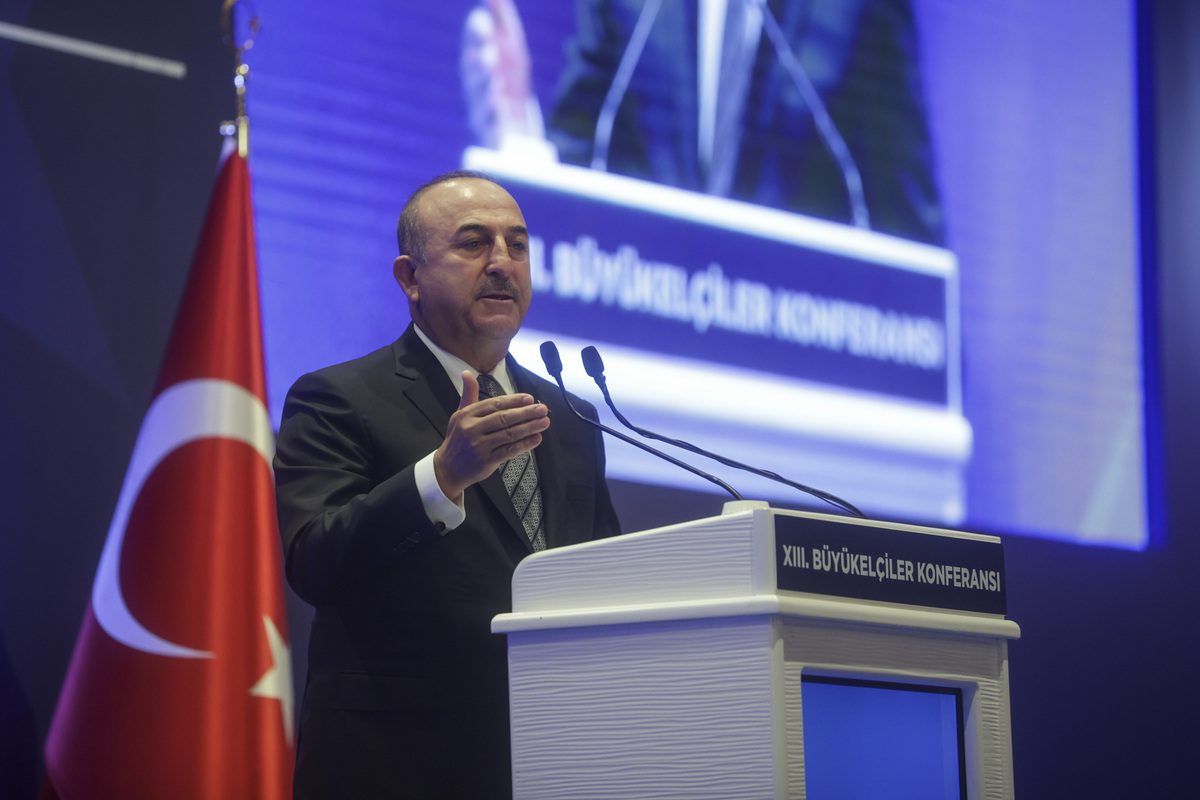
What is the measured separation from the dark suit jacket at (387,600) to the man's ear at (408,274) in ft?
0.69

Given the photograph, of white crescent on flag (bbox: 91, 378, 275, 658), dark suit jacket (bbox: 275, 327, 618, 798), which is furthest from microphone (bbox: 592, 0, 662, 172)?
dark suit jacket (bbox: 275, 327, 618, 798)

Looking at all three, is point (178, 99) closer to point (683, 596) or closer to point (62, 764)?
point (62, 764)

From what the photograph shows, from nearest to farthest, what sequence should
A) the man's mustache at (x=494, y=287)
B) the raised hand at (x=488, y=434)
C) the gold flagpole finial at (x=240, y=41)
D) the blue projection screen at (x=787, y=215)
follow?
the raised hand at (x=488, y=434), the man's mustache at (x=494, y=287), the gold flagpole finial at (x=240, y=41), the blue projection screen at (x=787, y=215)

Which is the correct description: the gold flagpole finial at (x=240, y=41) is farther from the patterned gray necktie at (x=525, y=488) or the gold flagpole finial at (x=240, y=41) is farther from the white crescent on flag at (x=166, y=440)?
the patterned gray necktie at (x=525, y=488)

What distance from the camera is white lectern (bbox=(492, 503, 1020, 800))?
154 cm

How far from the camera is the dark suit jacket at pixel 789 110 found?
12.8 feet

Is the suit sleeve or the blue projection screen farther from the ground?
the blue projection screen

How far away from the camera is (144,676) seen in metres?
2.72

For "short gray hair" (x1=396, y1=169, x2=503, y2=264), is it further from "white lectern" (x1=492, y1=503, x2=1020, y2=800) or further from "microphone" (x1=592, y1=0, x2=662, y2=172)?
"microphone" (x1=592, y1=0, x2=662, y2=172)

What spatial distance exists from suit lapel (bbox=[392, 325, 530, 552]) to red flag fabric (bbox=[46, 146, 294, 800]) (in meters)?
0.78

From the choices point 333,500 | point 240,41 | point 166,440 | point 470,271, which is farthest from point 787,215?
point 333,500

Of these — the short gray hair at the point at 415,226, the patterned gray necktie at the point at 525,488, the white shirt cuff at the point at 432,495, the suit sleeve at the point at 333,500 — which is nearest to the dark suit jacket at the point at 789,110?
the short gray hair at the point at 415,226

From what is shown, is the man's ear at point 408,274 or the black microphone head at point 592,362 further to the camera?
the man's ear at point 408,274

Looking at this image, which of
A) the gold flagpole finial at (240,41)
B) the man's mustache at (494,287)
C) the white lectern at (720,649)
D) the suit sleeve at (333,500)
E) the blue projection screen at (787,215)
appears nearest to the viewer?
the white lectern at (720,649)
